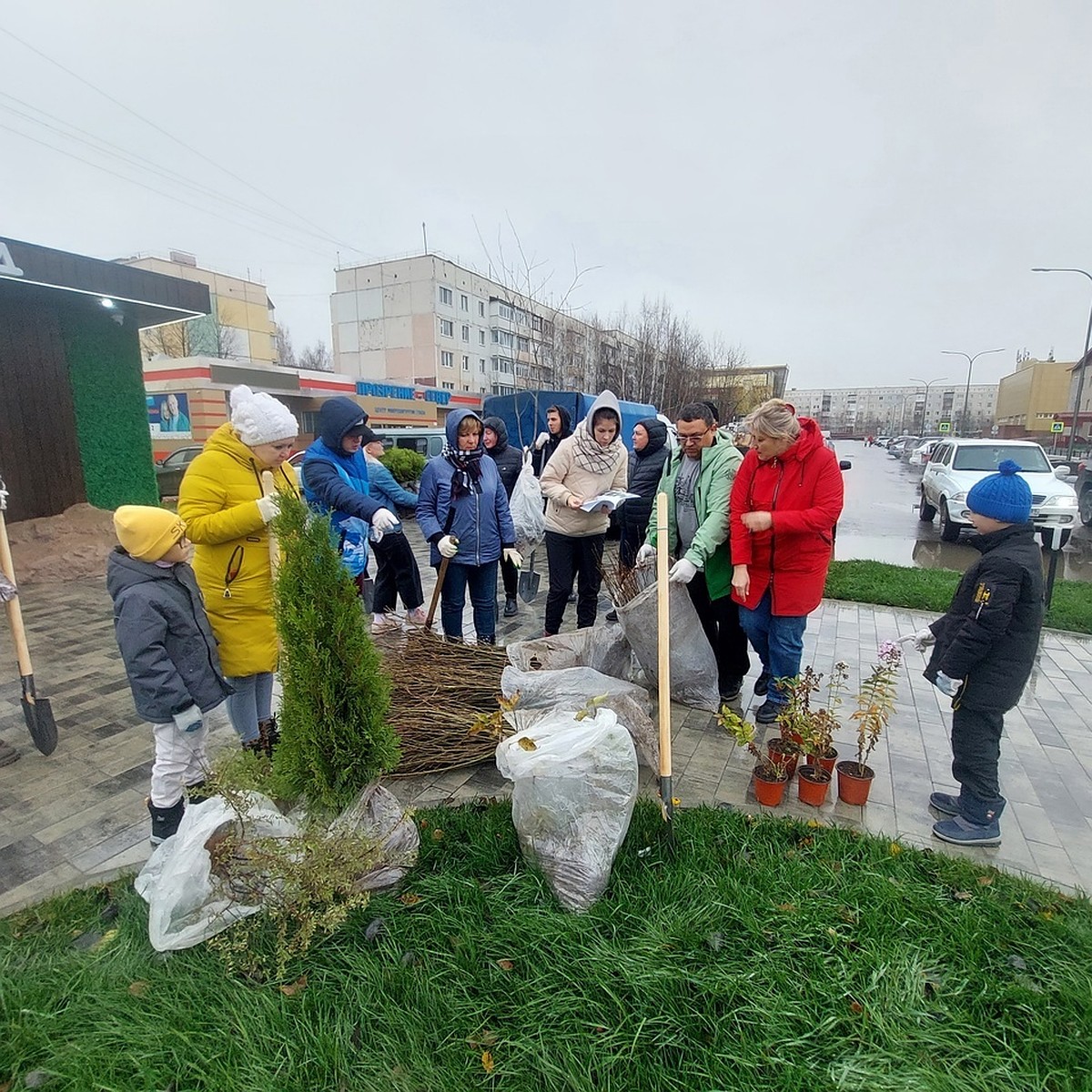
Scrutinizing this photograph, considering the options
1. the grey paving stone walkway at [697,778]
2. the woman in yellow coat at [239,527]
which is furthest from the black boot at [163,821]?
the woman in yellow coat at [239,527]

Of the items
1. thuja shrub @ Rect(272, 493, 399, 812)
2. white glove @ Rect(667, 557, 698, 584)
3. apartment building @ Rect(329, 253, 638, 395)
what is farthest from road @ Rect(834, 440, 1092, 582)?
apartment building @ Rect(329, 253, 638, 395)

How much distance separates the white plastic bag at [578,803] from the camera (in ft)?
6.59

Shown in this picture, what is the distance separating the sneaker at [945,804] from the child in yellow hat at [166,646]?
320 centimetres

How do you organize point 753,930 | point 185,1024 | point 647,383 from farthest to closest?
point 647,383 < point 753,930 < point 185,1024

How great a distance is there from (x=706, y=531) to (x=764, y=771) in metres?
1.31

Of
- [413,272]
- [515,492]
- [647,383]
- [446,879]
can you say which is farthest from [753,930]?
[413,272]

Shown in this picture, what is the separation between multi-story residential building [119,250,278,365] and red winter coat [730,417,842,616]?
38628 mm

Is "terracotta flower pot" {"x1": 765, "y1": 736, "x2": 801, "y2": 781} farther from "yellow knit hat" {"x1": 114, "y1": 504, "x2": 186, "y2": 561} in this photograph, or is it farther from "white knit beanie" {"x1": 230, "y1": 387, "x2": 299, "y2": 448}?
"yellow knit hat" {"x1": 114, "y1": 504, "x2": 186, "y2": 561}

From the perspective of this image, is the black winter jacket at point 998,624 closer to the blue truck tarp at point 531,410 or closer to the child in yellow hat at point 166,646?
the child in yellow hat at point 166,646

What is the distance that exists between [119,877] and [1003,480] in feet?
12.8

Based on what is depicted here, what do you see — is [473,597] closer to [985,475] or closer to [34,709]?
[34,709]

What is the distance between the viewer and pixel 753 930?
1915 millimetres

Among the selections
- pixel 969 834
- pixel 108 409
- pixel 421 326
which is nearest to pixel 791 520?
pixel 969 834

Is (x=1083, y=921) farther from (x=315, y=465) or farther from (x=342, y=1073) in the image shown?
(x=315, y=465)
